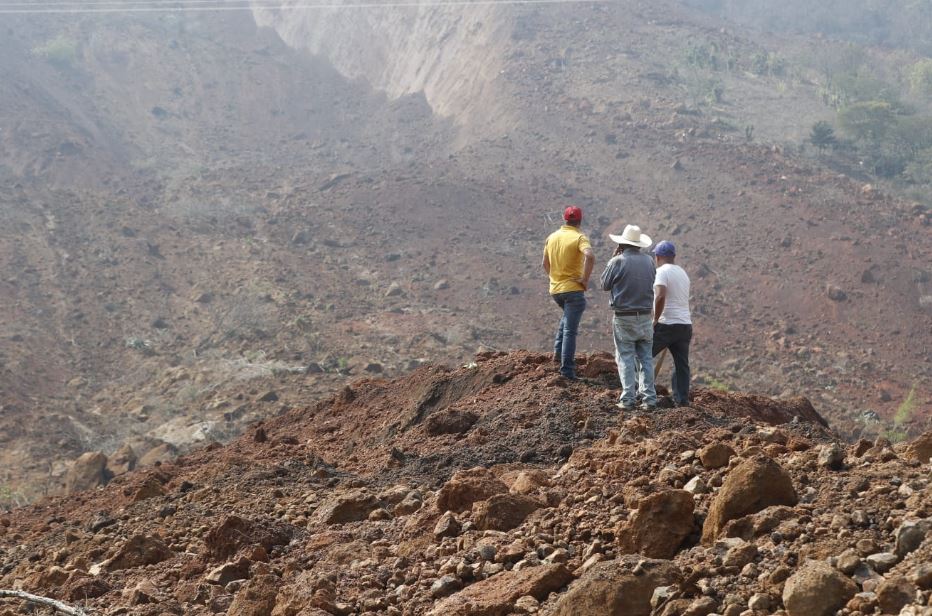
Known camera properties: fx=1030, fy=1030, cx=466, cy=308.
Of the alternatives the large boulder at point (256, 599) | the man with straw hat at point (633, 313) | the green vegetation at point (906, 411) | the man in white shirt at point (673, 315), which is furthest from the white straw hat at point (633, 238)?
the green vegetation at point (906, 411)

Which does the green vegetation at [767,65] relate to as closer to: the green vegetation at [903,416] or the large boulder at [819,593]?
the green vegetation at [903,416]

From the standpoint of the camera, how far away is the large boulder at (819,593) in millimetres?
3145

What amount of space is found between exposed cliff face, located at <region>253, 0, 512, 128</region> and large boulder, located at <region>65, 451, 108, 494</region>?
2145cm

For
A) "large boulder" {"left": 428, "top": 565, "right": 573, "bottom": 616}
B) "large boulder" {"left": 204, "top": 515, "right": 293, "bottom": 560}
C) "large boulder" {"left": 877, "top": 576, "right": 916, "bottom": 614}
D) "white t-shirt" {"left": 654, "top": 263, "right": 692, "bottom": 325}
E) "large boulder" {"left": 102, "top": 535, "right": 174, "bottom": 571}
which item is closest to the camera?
"large boulder" {"left": 877, "top": 576, "right": 916, "bottom": 614}

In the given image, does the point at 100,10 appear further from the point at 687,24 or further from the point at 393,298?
the point at 393,298

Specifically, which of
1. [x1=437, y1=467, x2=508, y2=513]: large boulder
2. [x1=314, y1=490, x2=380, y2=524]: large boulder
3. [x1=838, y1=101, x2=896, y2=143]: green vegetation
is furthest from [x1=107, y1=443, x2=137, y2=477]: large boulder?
[x1=838, y1=101, x2=896, y2=143]: green vegetation

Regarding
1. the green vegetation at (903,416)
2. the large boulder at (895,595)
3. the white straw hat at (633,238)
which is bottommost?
the green vegetation at (903,416)

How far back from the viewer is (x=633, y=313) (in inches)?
278

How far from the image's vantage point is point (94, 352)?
1756 cm

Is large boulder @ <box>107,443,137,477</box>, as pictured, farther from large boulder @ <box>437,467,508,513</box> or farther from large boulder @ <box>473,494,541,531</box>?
large boulder @ <box>473,494,541,531</box>

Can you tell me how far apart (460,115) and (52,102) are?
42.1 feet

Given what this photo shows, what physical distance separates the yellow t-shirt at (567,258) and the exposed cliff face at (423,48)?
23369 mm

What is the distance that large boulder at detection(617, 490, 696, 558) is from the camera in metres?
4.08

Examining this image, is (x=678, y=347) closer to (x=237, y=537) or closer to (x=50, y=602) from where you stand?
(x=237, y=537)
